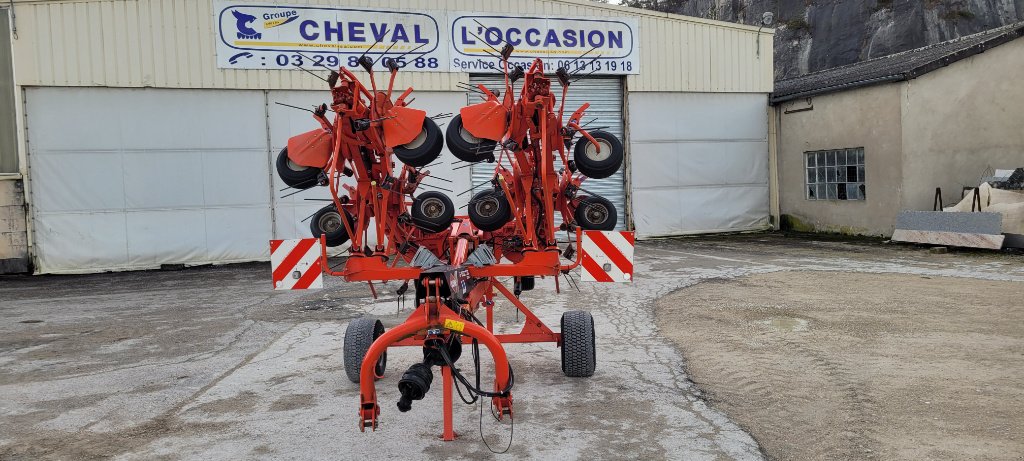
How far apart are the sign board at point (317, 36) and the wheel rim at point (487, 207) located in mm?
9984

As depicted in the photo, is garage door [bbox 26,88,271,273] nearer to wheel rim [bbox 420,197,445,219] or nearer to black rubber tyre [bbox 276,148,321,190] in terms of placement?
black rubber tyre [bbox 276,148,321,190]

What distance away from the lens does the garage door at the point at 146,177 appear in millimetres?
14359

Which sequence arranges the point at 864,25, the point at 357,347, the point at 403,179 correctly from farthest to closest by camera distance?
the point at 864,25, the point at 357,347, the point at 403,179

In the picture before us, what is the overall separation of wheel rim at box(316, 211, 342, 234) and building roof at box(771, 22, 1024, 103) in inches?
547

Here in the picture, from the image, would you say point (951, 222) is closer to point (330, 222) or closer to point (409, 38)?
Answer: point (409, 38)

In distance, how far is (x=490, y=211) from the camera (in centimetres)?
536

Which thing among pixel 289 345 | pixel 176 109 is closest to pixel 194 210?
pixel 176 109

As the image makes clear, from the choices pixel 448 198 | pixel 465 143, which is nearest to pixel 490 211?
pixel 448 198

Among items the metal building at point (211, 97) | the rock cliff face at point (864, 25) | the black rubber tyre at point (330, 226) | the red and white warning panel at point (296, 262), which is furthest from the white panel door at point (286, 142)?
the rock cliff face at point (864, 25)

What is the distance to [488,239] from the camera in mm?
5906

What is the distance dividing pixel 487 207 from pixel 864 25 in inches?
1301

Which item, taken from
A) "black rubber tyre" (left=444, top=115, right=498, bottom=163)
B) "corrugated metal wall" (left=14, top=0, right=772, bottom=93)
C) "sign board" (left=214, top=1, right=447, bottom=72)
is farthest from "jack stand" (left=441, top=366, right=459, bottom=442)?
"corrugated metal wall" (left=14, top=0, right=772, bottom=93)

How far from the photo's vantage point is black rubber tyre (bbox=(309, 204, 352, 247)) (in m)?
5.33

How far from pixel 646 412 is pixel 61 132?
1389 cm
